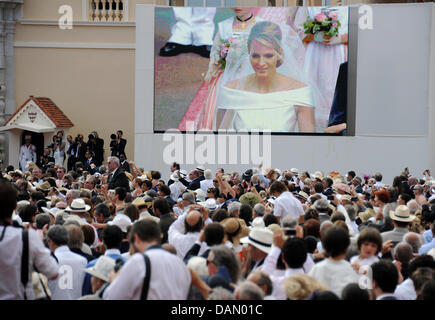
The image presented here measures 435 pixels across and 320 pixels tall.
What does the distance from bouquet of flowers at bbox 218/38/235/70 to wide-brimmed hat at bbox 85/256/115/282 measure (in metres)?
18.5

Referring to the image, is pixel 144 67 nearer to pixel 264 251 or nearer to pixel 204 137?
pixel 204 137

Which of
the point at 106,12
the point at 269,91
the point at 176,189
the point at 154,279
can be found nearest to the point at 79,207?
the point at 154,279

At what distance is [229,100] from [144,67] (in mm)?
2788

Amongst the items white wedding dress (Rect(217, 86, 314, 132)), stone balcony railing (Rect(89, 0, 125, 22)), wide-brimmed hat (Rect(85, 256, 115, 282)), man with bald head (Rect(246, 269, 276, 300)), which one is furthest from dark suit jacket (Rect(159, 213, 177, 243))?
stone balcony railing (Rect(89, 0, 125, 22))

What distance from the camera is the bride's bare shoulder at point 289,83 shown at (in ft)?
80.1

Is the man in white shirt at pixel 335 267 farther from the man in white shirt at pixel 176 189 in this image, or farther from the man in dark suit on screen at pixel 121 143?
the man in dark suit on screen at pixel 121 143

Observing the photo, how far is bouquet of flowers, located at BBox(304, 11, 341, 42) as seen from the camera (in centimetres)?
2423

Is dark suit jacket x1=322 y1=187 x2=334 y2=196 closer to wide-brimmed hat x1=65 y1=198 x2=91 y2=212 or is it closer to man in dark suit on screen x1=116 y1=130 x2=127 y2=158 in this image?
wide-brimmed hat x1=65 y1=198 x2=91 y2=212

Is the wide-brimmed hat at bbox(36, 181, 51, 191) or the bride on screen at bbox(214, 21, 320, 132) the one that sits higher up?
the bride on screen at bbox(214, 21, 320, 132)

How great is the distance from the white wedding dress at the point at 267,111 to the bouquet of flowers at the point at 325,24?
1676 millimetres

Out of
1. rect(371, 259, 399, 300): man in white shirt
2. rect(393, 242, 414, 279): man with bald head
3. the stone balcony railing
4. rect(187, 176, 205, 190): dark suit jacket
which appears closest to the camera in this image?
rect(371, 259, 399, 300): man in white shirt

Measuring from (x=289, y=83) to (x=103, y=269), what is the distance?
724 inches

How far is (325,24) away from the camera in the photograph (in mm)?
24219

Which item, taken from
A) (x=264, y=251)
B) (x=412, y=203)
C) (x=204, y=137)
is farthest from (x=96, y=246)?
(x=204, y=137)
